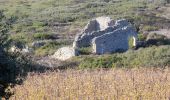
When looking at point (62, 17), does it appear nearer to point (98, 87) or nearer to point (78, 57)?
point (78, 57)

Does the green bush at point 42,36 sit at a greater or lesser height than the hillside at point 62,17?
greater

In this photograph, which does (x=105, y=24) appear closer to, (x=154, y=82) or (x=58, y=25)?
(x=58, y=25)

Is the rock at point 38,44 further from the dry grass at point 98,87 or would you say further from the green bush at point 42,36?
the dry grass at point 98,87

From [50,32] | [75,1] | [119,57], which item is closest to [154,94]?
[119,57]

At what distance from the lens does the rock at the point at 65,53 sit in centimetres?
3310

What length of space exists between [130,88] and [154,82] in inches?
34.6

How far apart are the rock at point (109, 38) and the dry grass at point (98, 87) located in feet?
57.4

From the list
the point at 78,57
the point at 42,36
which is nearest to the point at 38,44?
the point at 42,36

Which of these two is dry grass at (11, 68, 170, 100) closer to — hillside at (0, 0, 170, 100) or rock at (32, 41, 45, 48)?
hillside at (0, 0, 170, 100)

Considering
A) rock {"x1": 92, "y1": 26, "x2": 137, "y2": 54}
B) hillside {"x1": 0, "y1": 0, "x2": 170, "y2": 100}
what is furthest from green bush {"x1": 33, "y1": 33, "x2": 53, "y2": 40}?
rock {"x1": 92, "y1": 26, "x2": 137, "y2": 54}

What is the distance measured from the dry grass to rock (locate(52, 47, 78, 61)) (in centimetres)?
1504

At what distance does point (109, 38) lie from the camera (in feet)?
118

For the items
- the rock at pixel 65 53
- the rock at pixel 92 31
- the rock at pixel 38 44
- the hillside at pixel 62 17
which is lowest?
the hillside at pixel 62 17

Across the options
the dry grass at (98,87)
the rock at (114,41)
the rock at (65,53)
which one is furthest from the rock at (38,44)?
the dry grass at (98,87)
